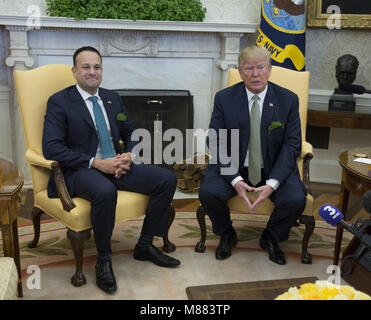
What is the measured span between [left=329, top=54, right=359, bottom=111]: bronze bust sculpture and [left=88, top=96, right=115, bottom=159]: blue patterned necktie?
2.42m

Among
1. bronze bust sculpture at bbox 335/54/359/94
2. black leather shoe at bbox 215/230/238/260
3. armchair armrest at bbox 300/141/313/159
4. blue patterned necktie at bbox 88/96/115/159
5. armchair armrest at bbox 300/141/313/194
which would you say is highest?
bronze bust sculpture at bbox 335/54/359/94

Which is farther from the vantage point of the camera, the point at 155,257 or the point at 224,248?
the point at 224,248

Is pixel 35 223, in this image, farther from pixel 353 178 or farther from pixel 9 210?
pixel 353 178

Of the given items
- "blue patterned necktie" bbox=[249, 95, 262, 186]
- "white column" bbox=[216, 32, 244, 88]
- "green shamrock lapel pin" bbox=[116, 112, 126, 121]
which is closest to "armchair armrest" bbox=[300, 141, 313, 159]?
"blue patterned necktie" bbox=[249, 95, 262, 186]

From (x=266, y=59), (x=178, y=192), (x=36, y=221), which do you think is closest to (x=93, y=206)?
(x=36, y=221)

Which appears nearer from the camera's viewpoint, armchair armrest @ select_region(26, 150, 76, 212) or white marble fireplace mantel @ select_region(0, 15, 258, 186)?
armchair armrest @ select_region(26, 150, 76, 212)

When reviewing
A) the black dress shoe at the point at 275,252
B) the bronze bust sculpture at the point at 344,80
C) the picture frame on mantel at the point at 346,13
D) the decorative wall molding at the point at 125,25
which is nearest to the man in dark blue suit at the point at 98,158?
the black dress shoe at the point at 275,252

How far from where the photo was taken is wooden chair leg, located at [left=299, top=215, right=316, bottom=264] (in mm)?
3004

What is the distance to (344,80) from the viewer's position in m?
4.41

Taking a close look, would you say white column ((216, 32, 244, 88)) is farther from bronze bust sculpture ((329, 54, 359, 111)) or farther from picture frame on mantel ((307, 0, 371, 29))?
bronze bust sculpture ((329, 54, 359, 111))

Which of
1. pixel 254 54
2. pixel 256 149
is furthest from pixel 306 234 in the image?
pixel 254 54

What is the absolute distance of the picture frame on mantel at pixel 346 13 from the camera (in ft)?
14.8

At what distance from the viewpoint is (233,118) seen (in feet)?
10.1

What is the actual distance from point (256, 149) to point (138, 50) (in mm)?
2067
